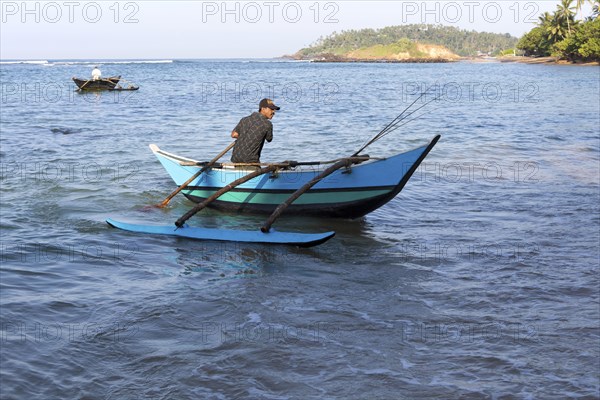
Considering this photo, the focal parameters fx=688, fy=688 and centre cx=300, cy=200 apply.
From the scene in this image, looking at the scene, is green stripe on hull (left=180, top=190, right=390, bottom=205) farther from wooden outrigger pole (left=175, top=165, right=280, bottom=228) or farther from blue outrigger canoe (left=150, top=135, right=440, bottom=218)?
wooden outrigger pole (left=175, top=165, right=280, bottom=228)

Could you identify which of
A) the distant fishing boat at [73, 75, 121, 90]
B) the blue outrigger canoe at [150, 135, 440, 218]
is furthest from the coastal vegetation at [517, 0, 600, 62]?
the blue outrigger canoe at [150, 135, 440, 218]

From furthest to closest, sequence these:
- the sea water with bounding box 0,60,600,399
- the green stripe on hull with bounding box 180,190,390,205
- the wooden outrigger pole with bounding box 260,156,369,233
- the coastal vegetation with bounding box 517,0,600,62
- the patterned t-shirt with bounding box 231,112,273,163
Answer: the coastal vegetation with bounding box 517,0,600,62, the patterned t-shirt with bounding box 231,112,273,163, the green stripe on hull with bounding box 180,190,390,205, the wooden outrigger pole with bounding box 260,156,369,233, the sea water with bounding box 0,60,600,399

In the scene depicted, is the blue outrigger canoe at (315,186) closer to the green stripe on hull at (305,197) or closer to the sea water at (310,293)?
the green stripe on hull at (305,197)

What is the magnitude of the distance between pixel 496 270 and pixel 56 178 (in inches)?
369

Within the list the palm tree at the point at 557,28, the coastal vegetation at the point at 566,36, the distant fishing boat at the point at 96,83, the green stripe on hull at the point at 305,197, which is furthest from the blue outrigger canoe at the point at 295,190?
the palm tree at the point at 557,28

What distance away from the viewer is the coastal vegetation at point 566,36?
277 ft

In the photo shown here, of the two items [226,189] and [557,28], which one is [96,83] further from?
[557,28]

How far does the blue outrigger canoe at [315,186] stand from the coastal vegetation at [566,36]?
8174 centimetres

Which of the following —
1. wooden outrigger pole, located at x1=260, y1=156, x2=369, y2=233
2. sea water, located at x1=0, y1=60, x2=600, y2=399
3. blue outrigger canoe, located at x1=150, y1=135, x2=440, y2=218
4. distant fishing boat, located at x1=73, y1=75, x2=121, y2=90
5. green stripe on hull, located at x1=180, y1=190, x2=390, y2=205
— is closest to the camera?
sea water, located at x1=0, y1=60, x2=600, y2=399

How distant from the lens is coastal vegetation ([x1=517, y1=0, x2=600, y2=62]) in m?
84.4

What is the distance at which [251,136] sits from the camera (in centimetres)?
1018

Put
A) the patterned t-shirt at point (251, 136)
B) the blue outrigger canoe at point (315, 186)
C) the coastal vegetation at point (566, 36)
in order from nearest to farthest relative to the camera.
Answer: the blue outrigger canoe at point (315, 186), the patterned t-shirt at point (251, 136), the coastal vegetation at point (566, 36)

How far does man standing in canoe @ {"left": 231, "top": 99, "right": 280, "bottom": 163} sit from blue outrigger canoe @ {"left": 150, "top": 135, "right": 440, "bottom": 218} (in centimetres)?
23

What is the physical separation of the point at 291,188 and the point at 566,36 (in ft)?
320
